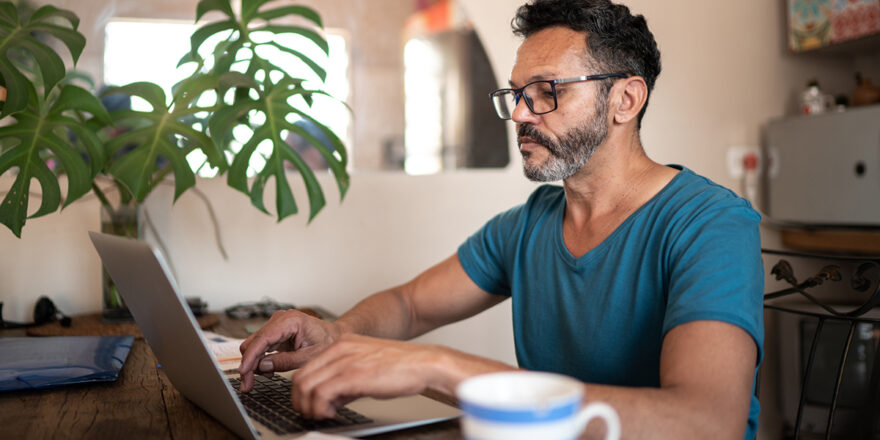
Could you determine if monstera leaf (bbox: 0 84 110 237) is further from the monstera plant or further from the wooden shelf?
the wooden shelf

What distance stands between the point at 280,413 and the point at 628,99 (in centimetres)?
81

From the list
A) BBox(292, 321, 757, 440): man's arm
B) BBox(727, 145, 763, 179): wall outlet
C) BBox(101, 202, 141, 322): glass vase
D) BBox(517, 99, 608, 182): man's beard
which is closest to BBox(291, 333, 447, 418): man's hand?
BBox(292, 321, 757, 440): man's arm

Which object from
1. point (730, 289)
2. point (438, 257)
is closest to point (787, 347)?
point (438, 257)

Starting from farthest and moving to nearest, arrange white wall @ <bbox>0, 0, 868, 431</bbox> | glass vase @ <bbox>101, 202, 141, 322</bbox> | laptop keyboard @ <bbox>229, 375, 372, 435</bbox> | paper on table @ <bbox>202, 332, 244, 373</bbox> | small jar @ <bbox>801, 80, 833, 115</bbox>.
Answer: small jar @ <bbox>801, 80, 833, 115</bbox> < white wall @ <bbox>0, 0, 868, 431</bbox> < glass vase @ <bbox>101, 202, 141, 322</bbox> < paper on table @ <bbox>202, 332, 244, 373</bbox> < laptop keyboard @ <bbox>229, 375, 372, 435</bbox>

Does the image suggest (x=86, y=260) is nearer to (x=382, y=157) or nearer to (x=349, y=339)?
(x=382, y=157)

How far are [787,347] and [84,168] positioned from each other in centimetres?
212

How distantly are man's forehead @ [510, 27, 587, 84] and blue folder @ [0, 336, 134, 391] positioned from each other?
827 millimetres

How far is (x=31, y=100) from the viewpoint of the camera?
1.41 metres

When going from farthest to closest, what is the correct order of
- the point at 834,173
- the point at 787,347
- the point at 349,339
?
the point at 787,347 < the point at 834,173 < the point at 349,339

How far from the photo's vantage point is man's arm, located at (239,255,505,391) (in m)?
1.11

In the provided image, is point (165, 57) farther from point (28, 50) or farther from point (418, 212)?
point (418, 212)

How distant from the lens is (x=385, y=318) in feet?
4.65

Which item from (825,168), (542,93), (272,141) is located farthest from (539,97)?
(825,168)

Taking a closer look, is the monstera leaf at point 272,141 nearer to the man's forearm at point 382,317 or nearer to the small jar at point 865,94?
the man's forearm at point 382,317
